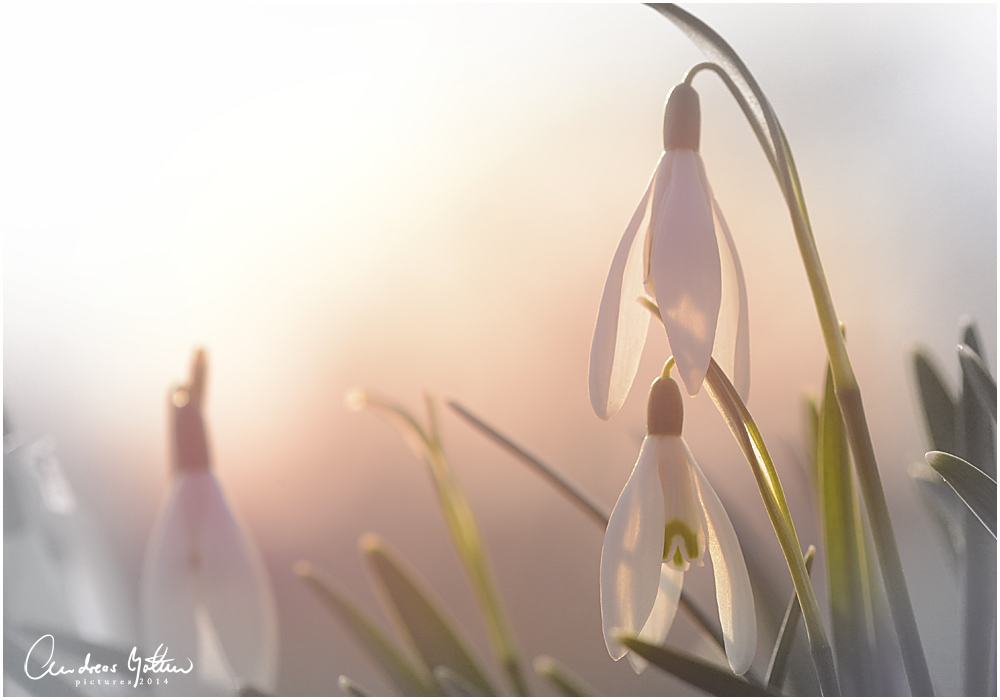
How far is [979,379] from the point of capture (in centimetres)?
51

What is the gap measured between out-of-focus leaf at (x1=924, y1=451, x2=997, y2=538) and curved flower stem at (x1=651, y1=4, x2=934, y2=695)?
0.06 metres

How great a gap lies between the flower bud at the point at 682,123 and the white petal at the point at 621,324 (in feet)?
0.05

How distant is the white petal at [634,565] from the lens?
41 centimetres

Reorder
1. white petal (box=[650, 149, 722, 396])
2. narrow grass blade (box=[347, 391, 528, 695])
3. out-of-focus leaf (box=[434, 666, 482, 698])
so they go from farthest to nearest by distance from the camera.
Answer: narrow grass blade (box=[347, 391, 528, 695]) < out-of-focus leaf (box=[434, 666, 482, 698]) < white petal (box=[650, 149, 722, 396])

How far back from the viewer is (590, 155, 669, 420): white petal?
1.37 ft

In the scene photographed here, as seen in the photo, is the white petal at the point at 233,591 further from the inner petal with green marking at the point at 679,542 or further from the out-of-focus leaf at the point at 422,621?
the inner petal with green marking at the point at 679,542

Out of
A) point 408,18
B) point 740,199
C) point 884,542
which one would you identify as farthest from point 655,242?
point 408,18

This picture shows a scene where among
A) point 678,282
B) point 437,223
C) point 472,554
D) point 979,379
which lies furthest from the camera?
point 437,223

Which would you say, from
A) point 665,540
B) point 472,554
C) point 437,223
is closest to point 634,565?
point 665,540

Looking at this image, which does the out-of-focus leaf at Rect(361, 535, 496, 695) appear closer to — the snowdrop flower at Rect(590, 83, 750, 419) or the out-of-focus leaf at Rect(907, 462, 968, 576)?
the snowdrop flower at Rect(590, 83, 750, 419)

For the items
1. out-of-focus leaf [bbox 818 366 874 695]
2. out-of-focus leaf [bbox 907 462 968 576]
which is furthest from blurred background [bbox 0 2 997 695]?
out-of-focus leaf [bbox 818 366 874 695]

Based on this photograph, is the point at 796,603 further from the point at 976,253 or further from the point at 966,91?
the point at 966,91

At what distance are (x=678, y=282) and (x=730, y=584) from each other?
20 cm

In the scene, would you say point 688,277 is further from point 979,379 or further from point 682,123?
point 979,379
